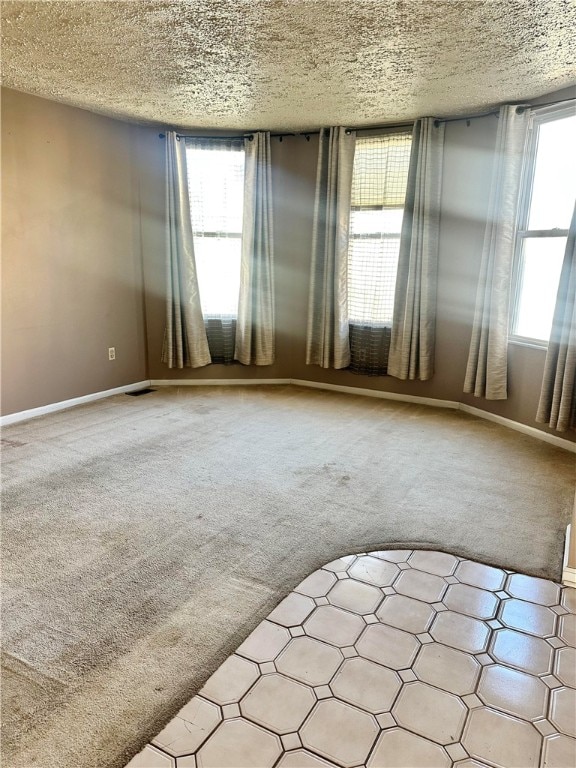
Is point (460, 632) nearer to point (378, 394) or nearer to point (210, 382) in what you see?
point (378, 394)

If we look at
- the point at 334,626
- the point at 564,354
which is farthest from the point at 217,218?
the point at 334,626

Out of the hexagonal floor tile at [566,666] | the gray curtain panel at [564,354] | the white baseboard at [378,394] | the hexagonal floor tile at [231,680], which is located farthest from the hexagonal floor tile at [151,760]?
the white baseboard at [378,394]

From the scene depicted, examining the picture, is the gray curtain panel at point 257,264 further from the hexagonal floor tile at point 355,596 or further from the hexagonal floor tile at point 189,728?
the hexagonal floor tile at point 189,728

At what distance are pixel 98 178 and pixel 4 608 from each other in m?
3.47

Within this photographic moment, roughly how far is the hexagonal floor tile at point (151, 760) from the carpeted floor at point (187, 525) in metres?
0.03

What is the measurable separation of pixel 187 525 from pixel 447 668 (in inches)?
50.8

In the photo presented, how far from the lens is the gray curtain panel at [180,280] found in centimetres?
455

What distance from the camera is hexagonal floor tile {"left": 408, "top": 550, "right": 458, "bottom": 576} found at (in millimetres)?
2164

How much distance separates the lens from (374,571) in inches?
84.7

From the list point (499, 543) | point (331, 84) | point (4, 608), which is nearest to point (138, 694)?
point (4, 608)

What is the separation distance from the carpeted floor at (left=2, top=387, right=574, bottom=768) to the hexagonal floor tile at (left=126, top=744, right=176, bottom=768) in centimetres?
3

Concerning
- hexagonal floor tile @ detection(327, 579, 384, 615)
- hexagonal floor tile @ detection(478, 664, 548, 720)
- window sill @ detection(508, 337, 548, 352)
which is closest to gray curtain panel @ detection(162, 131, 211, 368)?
window sill @ detection(508, 337, 548, 352)

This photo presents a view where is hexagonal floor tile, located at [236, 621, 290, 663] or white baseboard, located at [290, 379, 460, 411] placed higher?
white baseboard, located at [290, 379, 460, 411]

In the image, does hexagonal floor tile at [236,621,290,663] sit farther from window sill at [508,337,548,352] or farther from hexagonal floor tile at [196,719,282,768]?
window sill at [508,337,548,352]
